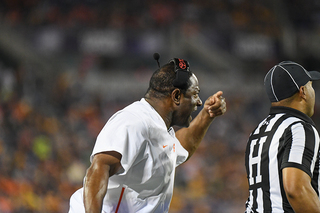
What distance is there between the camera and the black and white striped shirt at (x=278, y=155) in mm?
2061

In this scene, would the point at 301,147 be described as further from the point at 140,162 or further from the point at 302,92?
the point at 140,162

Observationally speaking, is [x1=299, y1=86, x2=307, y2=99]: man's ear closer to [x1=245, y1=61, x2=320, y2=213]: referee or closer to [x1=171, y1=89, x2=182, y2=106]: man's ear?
[x1=245, y1=61, x2=320, y2=213]: referee

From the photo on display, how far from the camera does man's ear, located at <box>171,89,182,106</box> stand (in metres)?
2.46

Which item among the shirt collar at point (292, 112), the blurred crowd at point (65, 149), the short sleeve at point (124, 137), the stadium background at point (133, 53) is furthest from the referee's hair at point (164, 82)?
the stadium background at point (133, 53)

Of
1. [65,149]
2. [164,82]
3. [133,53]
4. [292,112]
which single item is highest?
[133,53]

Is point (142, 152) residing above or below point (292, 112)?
below

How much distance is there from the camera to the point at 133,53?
37.3ft

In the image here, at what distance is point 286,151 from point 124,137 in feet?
3.04

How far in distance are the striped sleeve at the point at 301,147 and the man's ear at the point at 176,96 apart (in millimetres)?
730

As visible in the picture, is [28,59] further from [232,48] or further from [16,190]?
[232,48]

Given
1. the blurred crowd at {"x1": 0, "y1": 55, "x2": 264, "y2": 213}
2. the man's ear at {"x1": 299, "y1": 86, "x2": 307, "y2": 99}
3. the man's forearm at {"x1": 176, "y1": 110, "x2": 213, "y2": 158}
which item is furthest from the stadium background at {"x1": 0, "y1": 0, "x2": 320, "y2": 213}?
the man's ear at {"x1": 299, "y1": 86, "x2": 307, "y2": 99}

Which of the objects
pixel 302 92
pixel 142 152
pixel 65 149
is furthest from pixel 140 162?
pixel 65 149

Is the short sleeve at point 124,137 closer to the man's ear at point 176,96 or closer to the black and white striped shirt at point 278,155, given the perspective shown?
the man's ear at point 176,96

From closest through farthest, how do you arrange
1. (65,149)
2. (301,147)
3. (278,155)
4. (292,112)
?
(301,147) → (278,155) → (292,112) → (65,149)
